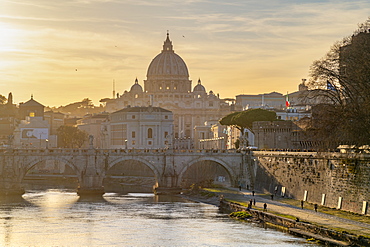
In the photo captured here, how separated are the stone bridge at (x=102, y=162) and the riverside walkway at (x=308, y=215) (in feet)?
46.8

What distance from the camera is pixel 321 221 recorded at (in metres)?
57.8

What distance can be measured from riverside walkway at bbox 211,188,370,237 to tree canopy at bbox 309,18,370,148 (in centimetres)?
665

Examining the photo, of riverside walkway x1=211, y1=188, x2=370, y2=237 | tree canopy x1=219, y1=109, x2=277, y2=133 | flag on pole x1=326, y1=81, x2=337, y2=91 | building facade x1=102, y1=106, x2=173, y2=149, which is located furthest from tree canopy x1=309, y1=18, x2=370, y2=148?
building facade x1=102, y1=106, x2=173, y2=149

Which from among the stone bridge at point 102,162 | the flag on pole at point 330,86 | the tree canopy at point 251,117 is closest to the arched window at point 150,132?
the tree canopy at point 251,117

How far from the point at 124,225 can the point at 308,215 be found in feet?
49.3

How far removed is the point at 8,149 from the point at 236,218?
41.5m

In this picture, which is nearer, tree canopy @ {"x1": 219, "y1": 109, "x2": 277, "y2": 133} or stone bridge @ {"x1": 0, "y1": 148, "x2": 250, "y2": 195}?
stone bridge @ {"x1": 0, "y1": 148, "x2": 250, "y2": 195}

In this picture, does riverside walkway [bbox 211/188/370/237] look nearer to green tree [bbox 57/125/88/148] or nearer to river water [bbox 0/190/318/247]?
river water [bbox 0/190/318/247]

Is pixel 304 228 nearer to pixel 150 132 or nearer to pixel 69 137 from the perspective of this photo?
pixel 150 132

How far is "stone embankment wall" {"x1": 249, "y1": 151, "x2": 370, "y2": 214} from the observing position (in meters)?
61.3

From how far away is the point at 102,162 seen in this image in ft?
332

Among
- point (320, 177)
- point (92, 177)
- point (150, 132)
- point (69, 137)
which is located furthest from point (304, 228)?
point (69, 137)

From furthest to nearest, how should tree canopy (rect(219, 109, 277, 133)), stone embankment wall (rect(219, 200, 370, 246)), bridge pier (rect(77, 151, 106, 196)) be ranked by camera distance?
tree canopy (rect(219, 109, 277, 133)) → bridge pier (rect(77, 151, 106, 196)) → stone embankment wall (rect(219, 200, 370, 246))

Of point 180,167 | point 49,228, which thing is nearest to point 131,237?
point 49,228
